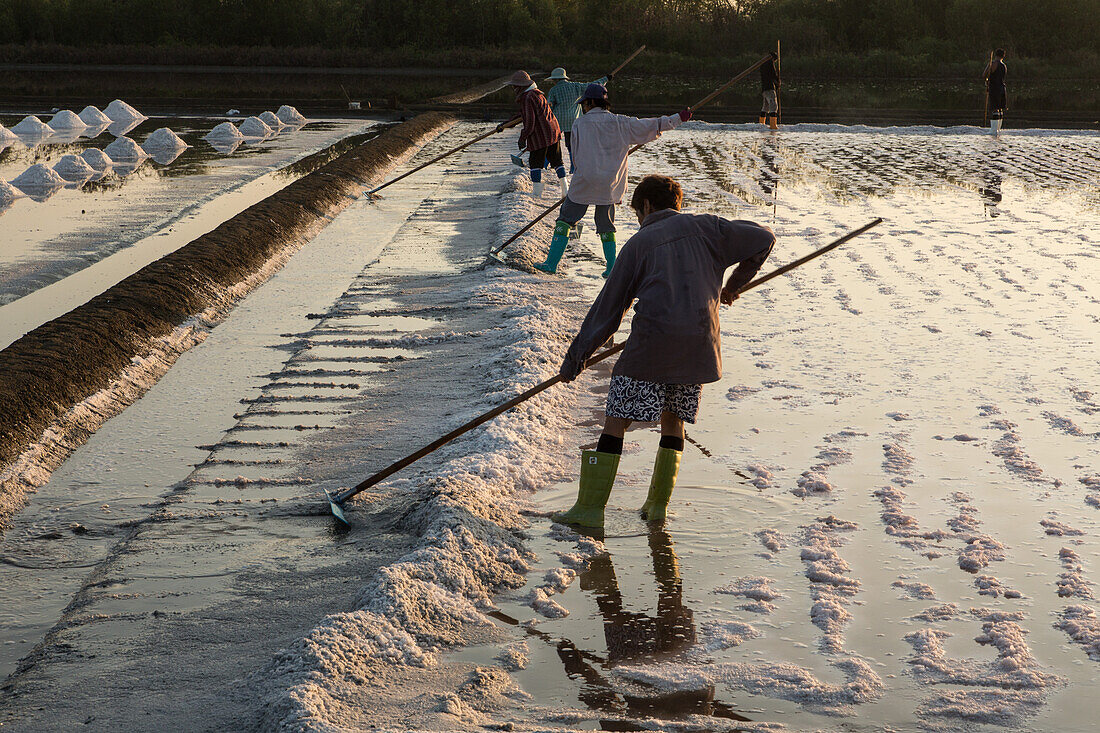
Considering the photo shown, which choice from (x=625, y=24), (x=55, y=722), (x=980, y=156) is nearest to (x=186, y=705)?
(x=55, y=722)

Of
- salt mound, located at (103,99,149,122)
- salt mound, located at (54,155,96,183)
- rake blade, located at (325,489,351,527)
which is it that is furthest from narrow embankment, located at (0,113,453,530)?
salt mound, located at (103,99,149,122)

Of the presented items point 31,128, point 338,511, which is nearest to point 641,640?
point 338,511

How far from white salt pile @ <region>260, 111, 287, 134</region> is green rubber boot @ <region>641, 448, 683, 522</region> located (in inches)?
730

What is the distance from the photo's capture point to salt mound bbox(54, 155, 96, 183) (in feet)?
46.6

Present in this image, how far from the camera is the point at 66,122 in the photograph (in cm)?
2077

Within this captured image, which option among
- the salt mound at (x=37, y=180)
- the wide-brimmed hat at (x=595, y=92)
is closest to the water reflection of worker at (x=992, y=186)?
the wide-brimmed hat at (x=595, y=92)

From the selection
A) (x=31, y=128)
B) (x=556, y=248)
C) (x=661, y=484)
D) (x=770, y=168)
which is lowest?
(x=770, y=168)

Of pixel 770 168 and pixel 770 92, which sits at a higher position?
pixel 770 92

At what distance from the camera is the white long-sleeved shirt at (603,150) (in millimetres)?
7820

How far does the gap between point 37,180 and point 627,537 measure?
11330 millimetres

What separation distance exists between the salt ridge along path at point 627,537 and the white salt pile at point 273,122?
14.6m

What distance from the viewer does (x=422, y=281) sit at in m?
8.54

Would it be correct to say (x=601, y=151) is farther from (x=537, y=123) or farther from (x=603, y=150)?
(x=537, y=123)

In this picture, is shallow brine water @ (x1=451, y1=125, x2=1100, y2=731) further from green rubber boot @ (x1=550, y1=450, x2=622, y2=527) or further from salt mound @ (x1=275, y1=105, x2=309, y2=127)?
salt mound @ (x1=275, y1=105, x2=309, y2=127)
